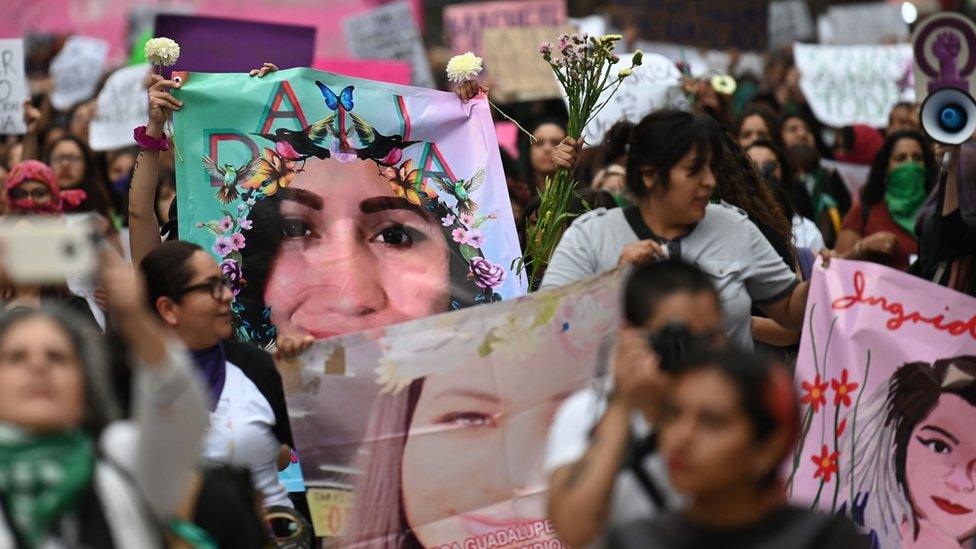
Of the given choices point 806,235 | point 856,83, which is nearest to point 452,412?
point 806,235

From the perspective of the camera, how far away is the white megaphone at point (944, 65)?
6.75 m

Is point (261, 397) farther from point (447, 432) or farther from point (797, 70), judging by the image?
point (797, 70)

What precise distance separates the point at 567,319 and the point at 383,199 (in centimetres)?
149

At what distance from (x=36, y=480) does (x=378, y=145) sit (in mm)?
3134

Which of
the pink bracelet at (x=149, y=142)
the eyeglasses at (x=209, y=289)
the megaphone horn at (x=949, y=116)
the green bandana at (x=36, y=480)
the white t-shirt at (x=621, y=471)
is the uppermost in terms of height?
the pink bracelet at (x=149, y=142)

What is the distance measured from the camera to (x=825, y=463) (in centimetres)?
530

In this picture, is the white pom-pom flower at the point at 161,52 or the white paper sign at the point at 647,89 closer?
the white pom-pom flower at the point at 161,52

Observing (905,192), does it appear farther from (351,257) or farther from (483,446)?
(483,446)

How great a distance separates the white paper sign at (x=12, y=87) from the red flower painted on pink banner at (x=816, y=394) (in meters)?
5.21

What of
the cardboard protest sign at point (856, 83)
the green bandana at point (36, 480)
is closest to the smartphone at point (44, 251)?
the green bandana at point (36, 480)

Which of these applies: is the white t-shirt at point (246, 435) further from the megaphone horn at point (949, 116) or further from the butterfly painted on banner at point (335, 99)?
the megaphone horn at point (949, 116)

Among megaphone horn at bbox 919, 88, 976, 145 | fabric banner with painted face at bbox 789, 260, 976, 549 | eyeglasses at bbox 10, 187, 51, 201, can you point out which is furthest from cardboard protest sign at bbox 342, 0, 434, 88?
fabric banner with painted face at bbox 789, 260, 976, 549

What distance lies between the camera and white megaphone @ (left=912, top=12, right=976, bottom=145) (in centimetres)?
675

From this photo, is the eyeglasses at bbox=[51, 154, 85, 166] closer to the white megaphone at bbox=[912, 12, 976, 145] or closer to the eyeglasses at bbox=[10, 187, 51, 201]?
the eyeglasses at bbox=[10, 187, 51, 201]
